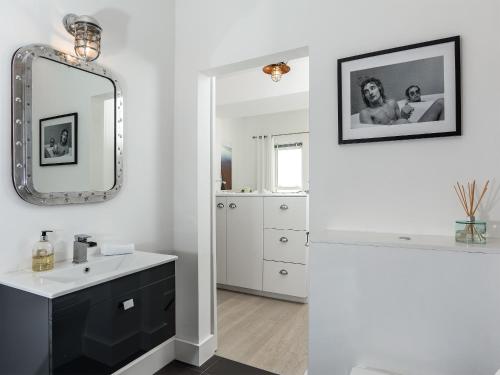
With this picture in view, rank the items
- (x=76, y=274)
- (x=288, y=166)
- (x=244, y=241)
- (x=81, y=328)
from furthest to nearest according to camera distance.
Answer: (x=288, y=166) < (x=244, y=241) < (x=76, y=274) < (x=81, y=328)

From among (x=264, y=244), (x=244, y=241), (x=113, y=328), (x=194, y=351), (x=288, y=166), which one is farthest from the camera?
(x=288, y=166)

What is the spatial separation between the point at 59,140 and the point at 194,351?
5.16 feet

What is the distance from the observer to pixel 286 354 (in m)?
2.29

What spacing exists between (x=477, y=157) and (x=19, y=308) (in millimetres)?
2047

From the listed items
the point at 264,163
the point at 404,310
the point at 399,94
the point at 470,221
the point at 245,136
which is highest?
the point at 245,136

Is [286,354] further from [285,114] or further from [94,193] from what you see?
[285,114]

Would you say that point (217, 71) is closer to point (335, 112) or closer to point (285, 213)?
point (335, 112)

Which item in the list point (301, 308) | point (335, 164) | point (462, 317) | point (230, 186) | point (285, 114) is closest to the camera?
point (462, 317)

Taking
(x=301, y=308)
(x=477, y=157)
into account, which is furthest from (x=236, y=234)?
(x=477, y=157)

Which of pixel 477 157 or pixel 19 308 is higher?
pixel 477 157

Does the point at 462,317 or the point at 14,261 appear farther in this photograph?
the point at 14,261

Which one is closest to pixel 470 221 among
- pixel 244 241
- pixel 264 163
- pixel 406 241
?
pixel 406 241

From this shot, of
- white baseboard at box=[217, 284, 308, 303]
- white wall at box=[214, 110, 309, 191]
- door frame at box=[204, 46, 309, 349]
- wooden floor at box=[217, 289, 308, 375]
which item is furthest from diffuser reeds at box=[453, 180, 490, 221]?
white wall at box=[214, 110, 309, 191]

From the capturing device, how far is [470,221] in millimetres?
1344
